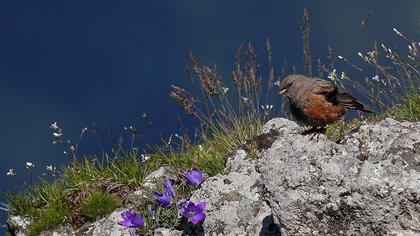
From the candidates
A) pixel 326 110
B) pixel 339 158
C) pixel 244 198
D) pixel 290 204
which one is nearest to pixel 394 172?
pixel 339 158

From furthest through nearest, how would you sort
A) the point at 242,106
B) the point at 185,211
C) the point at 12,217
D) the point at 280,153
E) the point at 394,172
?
the point at 242,106 < the point at 12,217 < the point at 185,211 < the point at 280,153 < the point at 394,172

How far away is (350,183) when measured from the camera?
5977mm

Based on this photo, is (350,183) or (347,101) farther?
(347,101)

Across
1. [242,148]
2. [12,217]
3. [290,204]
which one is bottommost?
[12,217]

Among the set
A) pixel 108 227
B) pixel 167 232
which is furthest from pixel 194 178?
pixel 108 227

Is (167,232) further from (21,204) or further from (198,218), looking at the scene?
(21,204)

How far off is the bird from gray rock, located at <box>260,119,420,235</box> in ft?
2.42

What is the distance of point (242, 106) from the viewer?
11.2 m

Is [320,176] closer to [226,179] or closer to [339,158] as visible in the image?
[339,158]

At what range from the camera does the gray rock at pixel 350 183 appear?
19.4 ft

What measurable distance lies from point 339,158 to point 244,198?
193 centimetres

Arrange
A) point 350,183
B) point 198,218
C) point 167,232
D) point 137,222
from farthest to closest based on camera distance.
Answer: point 137,222, point 167,232, point 198,218, point 350,183

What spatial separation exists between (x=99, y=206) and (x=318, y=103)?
3696 millimetres

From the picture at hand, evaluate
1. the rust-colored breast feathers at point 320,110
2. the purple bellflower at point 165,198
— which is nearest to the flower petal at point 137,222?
the purple bellflower at point 165,198
